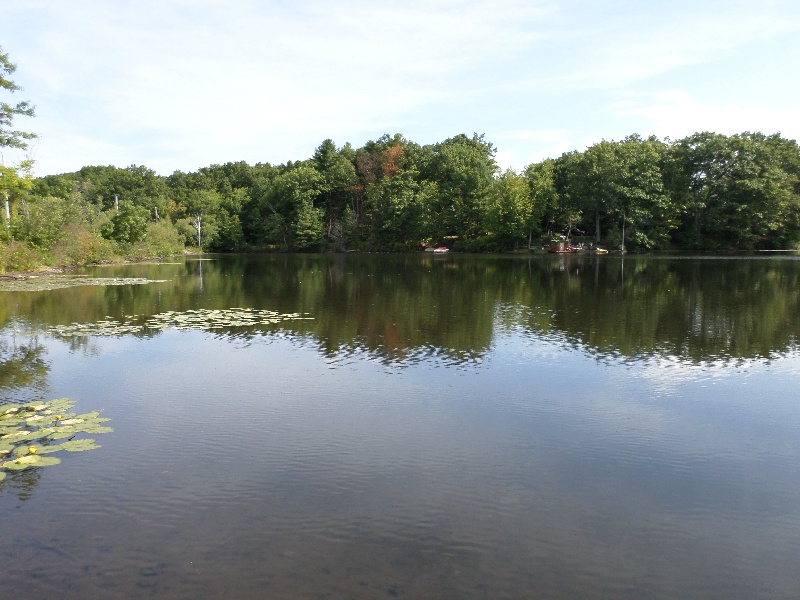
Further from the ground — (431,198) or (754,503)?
(431,198)

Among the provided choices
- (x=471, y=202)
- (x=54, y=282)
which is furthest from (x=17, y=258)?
(x=471, y=202)

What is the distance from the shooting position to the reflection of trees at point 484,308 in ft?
44.0

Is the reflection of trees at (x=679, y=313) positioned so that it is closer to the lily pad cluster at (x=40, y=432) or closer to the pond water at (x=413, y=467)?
the pond water at (x=413, y=467)

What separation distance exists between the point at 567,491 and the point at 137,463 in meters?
4.85

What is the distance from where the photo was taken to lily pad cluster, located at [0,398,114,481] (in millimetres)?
6637

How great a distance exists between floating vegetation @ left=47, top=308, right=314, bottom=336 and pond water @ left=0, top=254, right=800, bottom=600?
45cm

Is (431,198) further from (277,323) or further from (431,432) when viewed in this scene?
(431,432)

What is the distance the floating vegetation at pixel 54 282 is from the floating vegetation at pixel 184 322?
10.2m

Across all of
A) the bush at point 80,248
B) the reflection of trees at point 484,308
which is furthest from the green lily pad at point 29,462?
the bush at point 80,248

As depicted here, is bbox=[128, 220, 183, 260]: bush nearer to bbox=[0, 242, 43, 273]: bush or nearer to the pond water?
bbox=[0, 242, 43, 273]: bush

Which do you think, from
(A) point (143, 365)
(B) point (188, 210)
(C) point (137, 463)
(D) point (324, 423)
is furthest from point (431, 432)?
(B) point (188, 210)

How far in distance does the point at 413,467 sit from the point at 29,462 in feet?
14.2

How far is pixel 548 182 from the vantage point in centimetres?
6581

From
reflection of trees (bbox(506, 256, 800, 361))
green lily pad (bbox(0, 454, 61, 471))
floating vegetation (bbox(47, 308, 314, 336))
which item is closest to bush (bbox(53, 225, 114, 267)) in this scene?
floating vegetation (bbox(47, 308, 314, 336))
